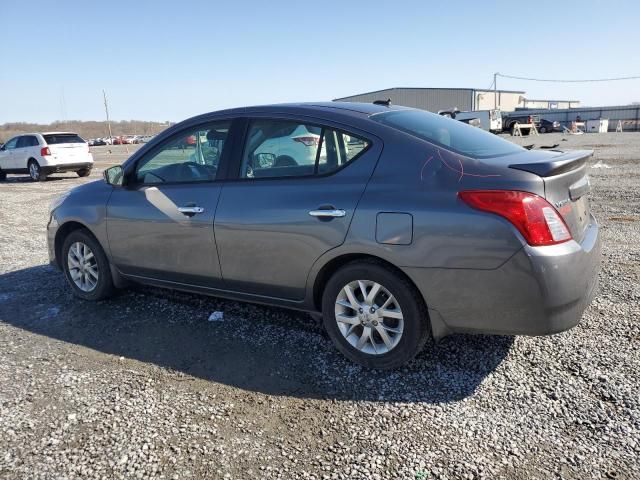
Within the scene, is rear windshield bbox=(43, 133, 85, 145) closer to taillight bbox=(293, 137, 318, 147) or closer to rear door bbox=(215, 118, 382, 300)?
rear door bbox=(215, 118, 382, 300)

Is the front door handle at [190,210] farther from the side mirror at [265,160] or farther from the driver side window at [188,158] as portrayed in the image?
the side mirror at [265,160]

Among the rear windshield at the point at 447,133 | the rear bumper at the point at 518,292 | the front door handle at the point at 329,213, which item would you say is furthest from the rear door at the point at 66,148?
the rear bumper at the point at 518,292

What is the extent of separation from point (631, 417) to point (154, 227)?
359cm

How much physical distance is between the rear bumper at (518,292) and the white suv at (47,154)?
17.7 m

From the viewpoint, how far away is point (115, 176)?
4625 mm

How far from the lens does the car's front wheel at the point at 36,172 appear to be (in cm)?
1784

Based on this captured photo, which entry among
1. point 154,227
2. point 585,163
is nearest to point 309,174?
point 154,227

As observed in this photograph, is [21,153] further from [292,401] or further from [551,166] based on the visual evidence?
[551,166]

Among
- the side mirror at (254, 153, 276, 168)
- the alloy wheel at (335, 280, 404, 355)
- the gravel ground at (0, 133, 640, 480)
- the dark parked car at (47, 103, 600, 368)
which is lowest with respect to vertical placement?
the gravel ground at (0, 133, 640, 480)

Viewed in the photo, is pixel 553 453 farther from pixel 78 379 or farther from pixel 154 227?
pixel 154 227

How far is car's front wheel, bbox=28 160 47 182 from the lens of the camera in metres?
17.8

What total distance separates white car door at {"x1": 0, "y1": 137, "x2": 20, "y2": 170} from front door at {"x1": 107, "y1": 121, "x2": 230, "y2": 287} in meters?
17.2

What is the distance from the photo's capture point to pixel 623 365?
10.9 ft

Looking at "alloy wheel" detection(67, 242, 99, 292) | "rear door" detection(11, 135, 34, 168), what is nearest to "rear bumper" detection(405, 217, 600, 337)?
"alloy wheel" detection(67, 242, 99, 292)
